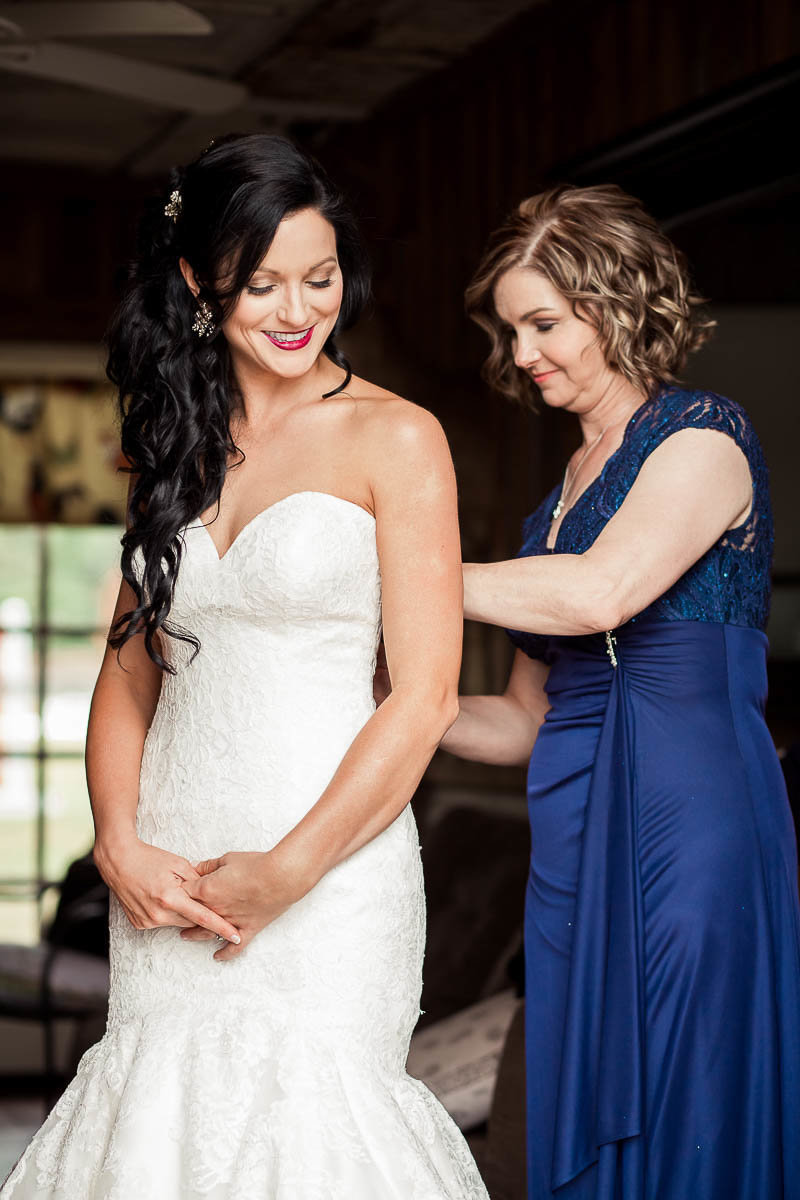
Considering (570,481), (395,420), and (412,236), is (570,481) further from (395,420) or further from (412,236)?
(412,236)

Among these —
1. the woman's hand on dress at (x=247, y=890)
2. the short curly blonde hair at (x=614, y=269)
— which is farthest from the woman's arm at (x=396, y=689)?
the short curly blonde hair at (x=614, y=269)

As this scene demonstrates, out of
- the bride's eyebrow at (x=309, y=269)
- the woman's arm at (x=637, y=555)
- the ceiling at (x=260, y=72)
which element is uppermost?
the ceiling at (x=260, y=72)

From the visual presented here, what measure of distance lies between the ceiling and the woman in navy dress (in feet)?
7.12

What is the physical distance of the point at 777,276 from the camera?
402 centimetres

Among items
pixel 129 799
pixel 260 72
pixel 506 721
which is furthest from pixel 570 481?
pixel 260 72

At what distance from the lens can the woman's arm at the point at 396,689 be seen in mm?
1845

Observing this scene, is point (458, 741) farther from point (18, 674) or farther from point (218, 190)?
point (18, 674)

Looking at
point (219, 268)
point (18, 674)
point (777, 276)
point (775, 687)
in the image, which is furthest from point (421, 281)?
point (219, 268)

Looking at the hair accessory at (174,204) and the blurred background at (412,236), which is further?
the blurred background at (412,236)

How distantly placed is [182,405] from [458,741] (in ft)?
2.54

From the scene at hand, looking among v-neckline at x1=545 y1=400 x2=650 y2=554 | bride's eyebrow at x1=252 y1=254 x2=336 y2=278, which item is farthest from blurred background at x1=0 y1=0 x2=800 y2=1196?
v-neckline at x1=545 y1=400 x2=650 y2=554

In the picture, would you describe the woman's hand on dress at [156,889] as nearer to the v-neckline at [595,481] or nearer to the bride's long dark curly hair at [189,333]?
the bride's long dark curly hair at [189,333]

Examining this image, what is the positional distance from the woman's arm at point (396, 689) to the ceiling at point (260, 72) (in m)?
2.40

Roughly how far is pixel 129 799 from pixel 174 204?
815mm
